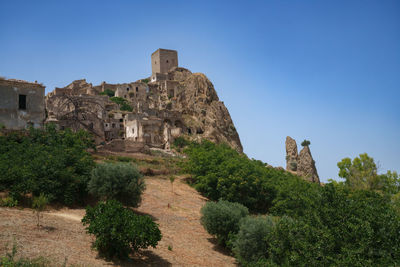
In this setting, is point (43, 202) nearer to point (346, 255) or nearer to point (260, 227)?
point (260, 227)

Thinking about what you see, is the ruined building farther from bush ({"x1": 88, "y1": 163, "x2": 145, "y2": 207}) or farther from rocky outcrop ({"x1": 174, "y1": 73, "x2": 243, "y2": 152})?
bush ({"x1": 88, "y1": 163, "x2": 145, "y2": 207})

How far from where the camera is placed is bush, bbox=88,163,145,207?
17.0 m

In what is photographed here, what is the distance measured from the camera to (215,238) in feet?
60.6

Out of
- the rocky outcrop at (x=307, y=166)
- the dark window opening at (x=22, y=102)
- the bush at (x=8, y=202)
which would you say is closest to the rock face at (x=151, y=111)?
the dark window opening at (x=22, y=102)

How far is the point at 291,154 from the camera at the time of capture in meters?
50.8

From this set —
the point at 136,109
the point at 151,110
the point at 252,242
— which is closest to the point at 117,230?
the point at 252,242

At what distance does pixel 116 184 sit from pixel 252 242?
23.1ft

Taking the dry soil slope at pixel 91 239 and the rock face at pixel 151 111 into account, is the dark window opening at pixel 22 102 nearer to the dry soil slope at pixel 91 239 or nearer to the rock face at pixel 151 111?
the rock face at pixel 151 111

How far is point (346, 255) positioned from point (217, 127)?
51048 mm

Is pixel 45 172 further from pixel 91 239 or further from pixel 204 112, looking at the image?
pixel 204 112

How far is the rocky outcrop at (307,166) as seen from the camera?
152ft

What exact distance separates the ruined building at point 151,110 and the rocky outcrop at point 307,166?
52.3 ft

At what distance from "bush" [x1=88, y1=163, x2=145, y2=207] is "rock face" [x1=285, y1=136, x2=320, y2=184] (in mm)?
32419

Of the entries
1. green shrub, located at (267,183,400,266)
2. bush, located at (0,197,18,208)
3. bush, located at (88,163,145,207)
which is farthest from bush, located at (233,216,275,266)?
bush, located at (0,197,18,208)
